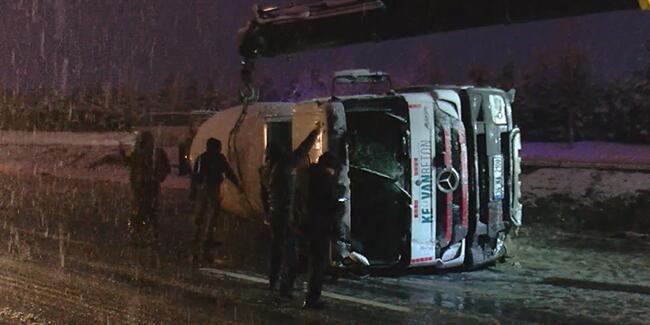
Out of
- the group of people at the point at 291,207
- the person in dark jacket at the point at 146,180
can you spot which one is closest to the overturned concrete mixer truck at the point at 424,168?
the group of people at the point at 291,207

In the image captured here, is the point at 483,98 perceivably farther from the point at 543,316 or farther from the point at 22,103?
the point at 22,103

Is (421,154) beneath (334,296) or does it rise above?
above

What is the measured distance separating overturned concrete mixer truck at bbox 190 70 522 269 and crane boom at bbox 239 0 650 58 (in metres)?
0.80

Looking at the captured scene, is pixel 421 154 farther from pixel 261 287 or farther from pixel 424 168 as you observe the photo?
pixel 261 287

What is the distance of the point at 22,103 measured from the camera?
44500 millimetres

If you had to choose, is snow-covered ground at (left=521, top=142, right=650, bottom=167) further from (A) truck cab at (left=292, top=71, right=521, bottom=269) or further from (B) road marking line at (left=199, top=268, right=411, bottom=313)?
(B) road marking line at (left=199, top=268, right=411, bottom=313)

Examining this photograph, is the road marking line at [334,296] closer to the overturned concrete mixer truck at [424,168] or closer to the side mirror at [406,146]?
the overturned concrete mixer truck at [424,168]

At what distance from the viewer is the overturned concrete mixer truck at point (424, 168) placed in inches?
323

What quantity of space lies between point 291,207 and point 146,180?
440 cm

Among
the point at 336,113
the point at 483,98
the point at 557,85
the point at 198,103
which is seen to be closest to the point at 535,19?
the point at 483,98

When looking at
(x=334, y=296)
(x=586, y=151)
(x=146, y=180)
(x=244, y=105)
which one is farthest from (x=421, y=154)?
(x=586, y=151)

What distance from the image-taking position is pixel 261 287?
8.36 meters

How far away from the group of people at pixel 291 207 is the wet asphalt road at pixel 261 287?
0.31m

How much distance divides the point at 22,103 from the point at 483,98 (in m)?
40.8
